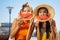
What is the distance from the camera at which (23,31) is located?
1795 millimetres

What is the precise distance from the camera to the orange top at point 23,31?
178cm

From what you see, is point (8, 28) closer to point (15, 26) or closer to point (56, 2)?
point (15, 26)

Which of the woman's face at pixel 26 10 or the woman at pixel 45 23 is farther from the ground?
the woman's face at pixel 26 10

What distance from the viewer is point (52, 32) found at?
5.88ft

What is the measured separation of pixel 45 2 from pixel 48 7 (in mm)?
69

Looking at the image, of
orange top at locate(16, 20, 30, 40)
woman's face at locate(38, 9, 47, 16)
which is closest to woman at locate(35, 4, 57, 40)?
woman's face at locate(38, 9, 47, 16)

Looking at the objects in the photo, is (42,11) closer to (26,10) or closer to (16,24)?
(26,10)

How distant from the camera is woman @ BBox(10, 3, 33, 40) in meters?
1.79

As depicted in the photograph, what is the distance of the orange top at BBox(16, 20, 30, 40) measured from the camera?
1.78m

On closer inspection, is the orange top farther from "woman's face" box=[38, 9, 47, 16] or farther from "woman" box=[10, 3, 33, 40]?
"woman's face" box=[38, 9, 47, 16]

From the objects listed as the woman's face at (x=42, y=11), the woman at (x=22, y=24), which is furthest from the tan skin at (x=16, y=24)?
the woman's face at (x=42, y=11)

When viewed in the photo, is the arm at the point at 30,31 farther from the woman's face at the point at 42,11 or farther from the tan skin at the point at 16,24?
the woman's face at the point at 42,11

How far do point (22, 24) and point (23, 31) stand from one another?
73mm

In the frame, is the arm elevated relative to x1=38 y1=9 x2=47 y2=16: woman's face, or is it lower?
lower
